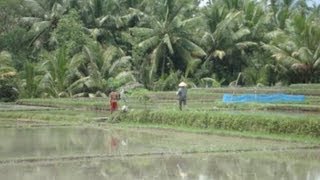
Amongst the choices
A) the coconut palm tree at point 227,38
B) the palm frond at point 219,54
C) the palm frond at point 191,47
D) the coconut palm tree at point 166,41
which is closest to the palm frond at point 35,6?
the coconut palm tree at point 166,41

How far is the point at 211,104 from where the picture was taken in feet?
82.3

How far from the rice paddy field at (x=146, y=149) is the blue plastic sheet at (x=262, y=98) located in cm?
76

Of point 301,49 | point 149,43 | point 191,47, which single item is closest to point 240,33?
point 191,47

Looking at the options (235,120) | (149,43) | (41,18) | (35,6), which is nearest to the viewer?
(235,120)

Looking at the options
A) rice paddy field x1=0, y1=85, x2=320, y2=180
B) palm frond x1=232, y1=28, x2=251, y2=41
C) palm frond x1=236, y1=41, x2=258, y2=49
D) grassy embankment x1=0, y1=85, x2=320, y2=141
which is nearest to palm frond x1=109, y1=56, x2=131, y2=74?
grassy embankment x1=0, y1=85, x2=320, y2=141

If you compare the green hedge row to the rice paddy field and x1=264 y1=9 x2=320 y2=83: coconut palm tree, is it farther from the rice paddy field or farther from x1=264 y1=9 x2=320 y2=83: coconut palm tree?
x1=264 y1=9 x2=320 y2=83: coconut palm tree

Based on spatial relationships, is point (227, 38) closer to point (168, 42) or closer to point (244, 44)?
point (244, 44)

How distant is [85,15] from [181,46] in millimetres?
6938

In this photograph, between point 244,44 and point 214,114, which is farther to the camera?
point 244,44

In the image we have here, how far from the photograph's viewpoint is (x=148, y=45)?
3450cm

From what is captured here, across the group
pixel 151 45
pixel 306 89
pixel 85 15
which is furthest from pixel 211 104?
pixel 85 15

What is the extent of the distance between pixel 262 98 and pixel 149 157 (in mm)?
13368

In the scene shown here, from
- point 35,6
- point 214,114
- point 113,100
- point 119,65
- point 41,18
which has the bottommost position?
point 214,114

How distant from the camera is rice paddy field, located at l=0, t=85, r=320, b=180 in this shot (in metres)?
10.9
